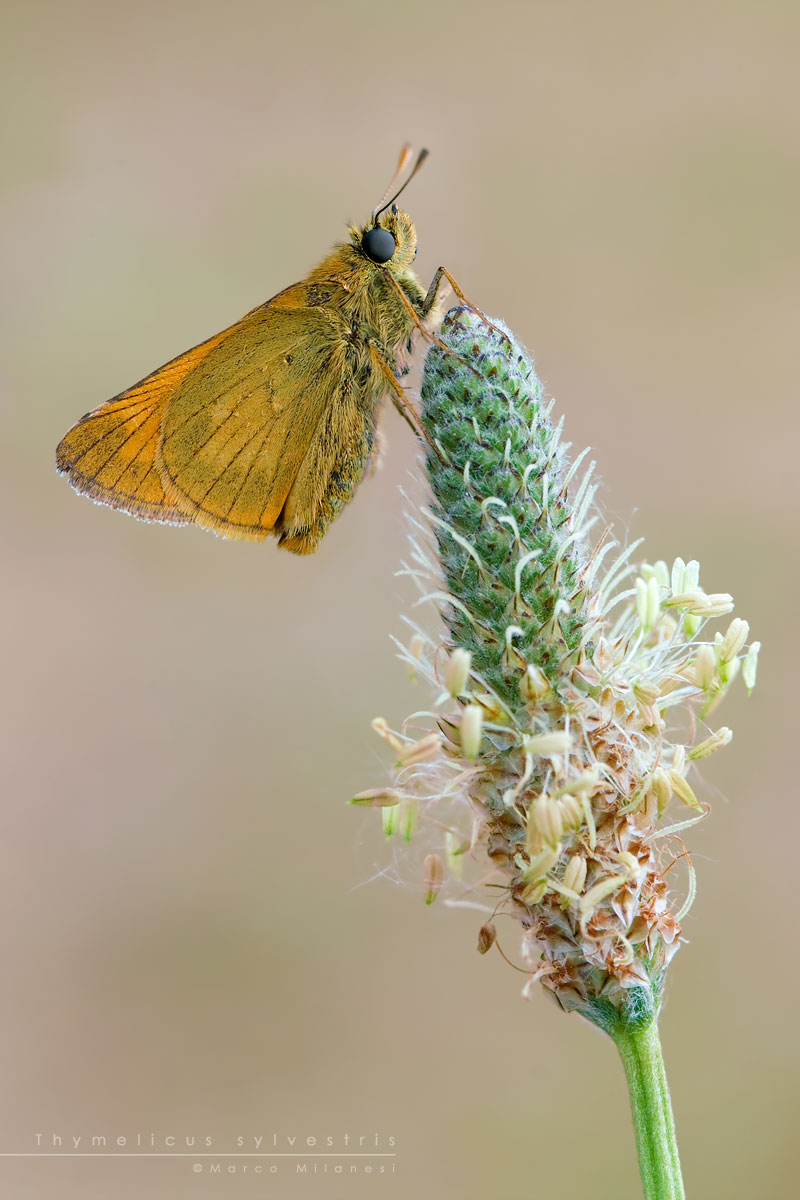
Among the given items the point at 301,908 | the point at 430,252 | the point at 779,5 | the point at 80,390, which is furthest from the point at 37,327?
the point at 779,5

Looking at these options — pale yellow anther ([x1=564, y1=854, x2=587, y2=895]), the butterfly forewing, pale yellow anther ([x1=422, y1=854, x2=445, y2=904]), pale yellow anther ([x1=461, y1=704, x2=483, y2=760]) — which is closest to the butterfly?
the butterfly forewing

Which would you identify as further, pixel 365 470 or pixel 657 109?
pixel 657 109

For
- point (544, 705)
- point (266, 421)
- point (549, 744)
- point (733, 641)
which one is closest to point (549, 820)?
point (549, 744)

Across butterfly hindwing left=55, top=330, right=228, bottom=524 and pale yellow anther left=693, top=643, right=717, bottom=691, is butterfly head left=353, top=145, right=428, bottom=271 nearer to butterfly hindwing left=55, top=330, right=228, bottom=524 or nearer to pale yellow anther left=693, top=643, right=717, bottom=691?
butterfly hindwing left=55, top=330, right=228, bottom=524

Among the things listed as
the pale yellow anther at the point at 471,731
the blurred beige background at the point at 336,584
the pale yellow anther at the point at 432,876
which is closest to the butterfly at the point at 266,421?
the blurred beige background at the point at 336,584

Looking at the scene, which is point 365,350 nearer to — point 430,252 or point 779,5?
point 430,252

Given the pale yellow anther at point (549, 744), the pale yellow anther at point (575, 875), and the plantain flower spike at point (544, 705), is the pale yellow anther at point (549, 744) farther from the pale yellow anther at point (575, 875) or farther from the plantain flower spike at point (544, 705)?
the pale yellow anther at point (575, 875)
